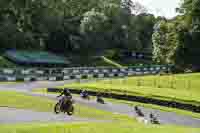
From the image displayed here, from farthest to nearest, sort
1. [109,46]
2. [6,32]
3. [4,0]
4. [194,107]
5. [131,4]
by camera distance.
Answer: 1. [131,4]
2. [109,46]
3. [4,0]
4. [6,32]
5. [194,107]

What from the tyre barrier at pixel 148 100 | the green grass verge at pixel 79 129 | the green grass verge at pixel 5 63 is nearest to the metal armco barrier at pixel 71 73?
the tyre barrier at pixel 148 100

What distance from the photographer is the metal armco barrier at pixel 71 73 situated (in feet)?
202

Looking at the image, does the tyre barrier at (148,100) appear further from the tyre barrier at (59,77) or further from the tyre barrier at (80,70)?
the tyre barrier at (80,70)

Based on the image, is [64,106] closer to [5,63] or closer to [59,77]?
[59,77]

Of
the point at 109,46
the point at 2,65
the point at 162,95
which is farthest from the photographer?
the point at 109,46

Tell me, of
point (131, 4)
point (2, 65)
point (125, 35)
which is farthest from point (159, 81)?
point (131, 4)

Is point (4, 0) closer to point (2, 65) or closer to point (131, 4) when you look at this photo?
point (2, 65)

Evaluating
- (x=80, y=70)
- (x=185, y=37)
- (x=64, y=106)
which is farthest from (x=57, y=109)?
(x=185, y=37)

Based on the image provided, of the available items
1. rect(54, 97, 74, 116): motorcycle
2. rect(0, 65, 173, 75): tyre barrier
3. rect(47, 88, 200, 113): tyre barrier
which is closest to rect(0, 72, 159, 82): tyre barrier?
rect(0, 65, 173, 75): tyre barrier

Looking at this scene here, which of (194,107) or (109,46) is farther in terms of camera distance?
(109,46)

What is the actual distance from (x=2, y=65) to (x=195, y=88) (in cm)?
3215

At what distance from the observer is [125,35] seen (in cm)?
10738

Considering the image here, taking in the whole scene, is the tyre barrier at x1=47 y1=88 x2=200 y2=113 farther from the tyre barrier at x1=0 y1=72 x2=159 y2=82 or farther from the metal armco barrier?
the metal armco barrier

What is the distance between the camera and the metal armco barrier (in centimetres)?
6172
